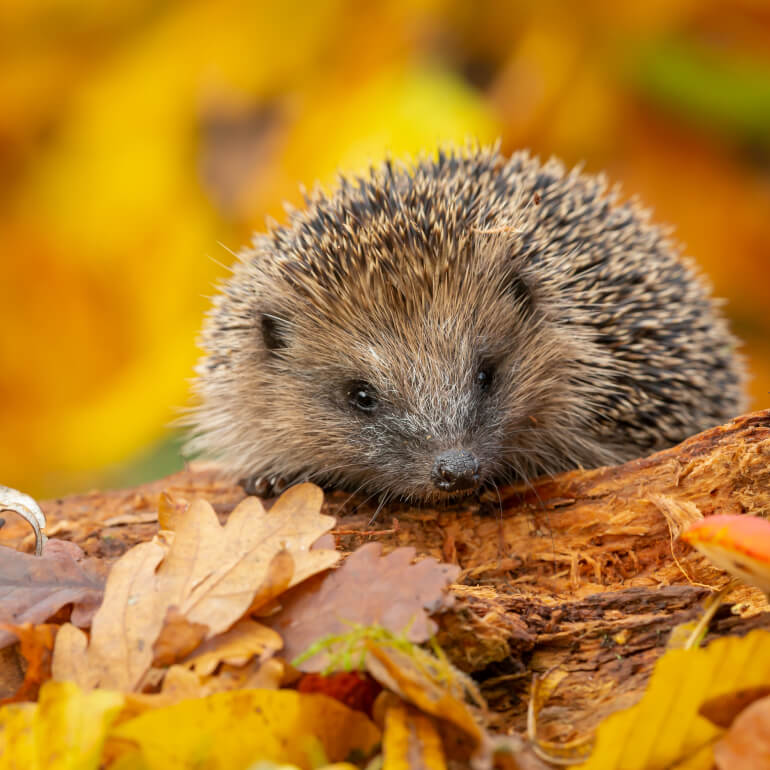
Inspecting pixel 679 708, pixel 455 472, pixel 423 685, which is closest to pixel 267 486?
pixel 455 472

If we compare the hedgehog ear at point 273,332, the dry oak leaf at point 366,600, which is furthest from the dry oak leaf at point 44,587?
the hedgehog ear at point 273,332

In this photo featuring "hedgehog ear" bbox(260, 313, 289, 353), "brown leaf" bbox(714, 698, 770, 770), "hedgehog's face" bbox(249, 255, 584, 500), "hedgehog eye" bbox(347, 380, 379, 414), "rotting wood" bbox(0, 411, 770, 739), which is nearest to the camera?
"brown leaf" bbox(714, 698, 770, 770)

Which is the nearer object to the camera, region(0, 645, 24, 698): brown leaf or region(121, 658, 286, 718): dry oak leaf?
region(121, 658, 286, 718): dry oak leaf

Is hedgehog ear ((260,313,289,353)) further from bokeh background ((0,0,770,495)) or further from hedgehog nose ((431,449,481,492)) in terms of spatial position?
bokeh background ((0,0,770,495))

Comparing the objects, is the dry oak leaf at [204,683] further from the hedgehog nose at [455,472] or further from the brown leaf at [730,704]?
the hedgehog nose at [455,472]

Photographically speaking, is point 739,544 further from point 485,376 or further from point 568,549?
point 485,376

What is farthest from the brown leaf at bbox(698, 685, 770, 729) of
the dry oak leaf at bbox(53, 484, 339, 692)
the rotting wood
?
the dry oak leaf at bbox(53, 484, 339, 692)

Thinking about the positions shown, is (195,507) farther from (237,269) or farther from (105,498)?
(237,269)
